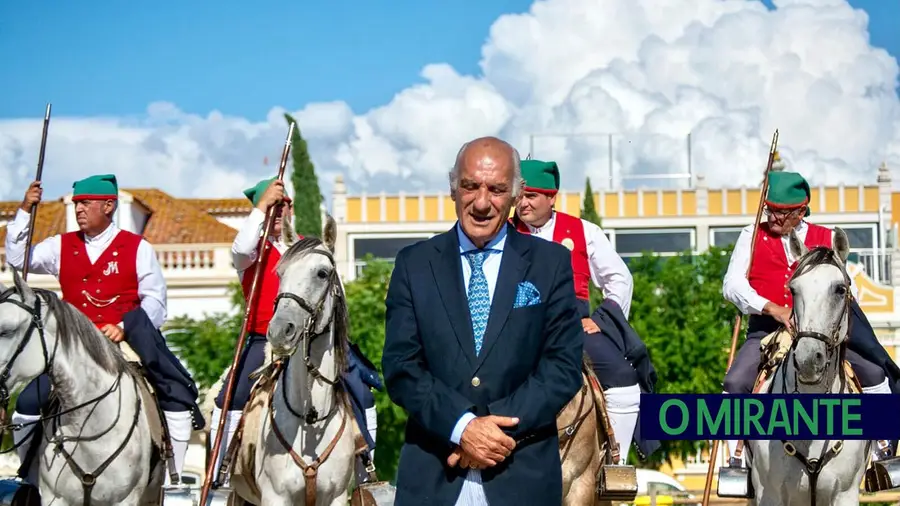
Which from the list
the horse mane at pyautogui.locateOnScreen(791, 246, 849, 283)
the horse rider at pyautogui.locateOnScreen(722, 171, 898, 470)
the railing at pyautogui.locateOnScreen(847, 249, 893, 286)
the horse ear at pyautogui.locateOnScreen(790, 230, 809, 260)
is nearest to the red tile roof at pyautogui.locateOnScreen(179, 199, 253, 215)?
the railing at pyautogui.locateOnScreen(847, 249, 893, 286)

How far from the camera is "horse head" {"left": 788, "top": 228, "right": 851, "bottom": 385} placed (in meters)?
8.38

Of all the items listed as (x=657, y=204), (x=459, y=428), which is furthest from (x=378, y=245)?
(x=459, y=428)

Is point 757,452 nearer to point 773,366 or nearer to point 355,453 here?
point 773,366

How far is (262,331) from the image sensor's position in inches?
419

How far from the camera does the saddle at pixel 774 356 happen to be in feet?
31.7

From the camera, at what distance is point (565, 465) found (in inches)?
354

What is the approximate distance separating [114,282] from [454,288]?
16.4 ft

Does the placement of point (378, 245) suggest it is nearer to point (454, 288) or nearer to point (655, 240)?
point (655, 240)

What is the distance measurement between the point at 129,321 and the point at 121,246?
1.82ft

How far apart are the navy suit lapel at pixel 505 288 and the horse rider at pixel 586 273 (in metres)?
3.51

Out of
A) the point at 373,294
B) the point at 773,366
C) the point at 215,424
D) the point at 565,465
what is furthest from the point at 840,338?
the point at 373,294

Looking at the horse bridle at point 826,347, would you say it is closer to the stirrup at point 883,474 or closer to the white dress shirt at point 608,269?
the stirrup at point 883,474

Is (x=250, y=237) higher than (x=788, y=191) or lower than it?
lower

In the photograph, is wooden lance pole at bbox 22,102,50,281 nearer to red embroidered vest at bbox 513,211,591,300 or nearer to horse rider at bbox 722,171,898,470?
red embroidered vest at bbox 513,211,591,300
